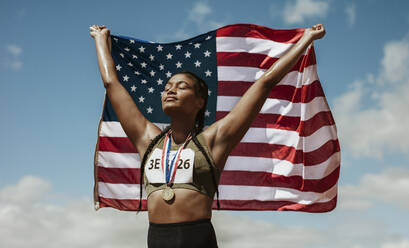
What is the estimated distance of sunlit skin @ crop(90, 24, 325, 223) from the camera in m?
3.67

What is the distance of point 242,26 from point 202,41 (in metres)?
0.68

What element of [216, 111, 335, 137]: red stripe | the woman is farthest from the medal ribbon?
[216, 111, 335, 137]: red stripe

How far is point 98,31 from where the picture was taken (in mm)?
4867

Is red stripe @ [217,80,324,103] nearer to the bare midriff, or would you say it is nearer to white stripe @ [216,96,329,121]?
white stripe @ [216,96,329,121]

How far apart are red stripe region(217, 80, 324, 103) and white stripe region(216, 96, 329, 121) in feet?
0.20

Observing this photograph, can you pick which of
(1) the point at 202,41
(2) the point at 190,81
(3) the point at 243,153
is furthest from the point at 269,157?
(2) the point at 190,81

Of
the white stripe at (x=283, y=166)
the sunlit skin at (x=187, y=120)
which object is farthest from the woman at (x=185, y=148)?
the white stripe at (x=283, y=166)

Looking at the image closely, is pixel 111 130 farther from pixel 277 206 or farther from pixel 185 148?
pixel 185 148

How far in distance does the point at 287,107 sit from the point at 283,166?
914mm

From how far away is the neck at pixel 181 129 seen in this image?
4094 mm

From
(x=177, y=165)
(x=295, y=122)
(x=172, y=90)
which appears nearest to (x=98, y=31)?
(x=172, y=90)

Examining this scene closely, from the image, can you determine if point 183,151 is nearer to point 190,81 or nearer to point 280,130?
point 190,81

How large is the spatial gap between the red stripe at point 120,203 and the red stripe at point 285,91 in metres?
2.13

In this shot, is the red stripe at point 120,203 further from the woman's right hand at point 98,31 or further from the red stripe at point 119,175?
the woman's right hand at point 98,31
